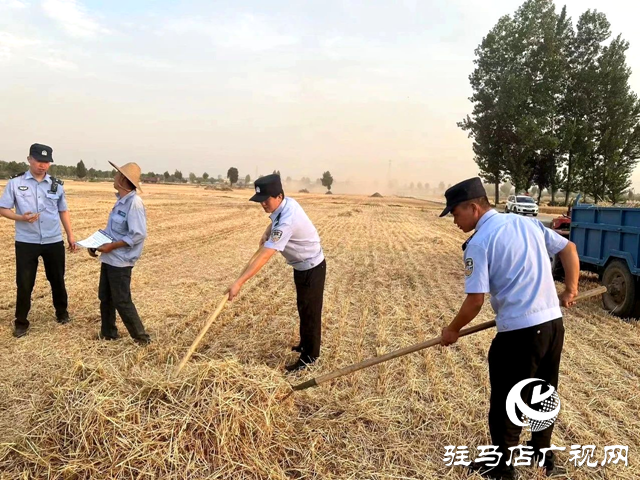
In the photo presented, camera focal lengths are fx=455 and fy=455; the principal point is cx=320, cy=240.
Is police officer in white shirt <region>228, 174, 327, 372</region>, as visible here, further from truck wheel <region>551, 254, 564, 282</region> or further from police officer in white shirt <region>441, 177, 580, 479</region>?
truck wheel <region>551, 254, 564, 282</region>

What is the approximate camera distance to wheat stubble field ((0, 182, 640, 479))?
2691 mm

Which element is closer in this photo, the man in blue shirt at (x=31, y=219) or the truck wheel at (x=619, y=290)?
the man in blue shirt at (x=31, y=219)

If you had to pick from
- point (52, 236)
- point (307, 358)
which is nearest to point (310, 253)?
point (307, 358)

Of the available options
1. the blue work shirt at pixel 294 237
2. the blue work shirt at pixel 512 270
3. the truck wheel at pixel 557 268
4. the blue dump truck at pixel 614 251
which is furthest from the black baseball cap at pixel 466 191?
the truck wheel at pixel 557 268

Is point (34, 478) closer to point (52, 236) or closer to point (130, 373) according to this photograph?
point (130, 373)

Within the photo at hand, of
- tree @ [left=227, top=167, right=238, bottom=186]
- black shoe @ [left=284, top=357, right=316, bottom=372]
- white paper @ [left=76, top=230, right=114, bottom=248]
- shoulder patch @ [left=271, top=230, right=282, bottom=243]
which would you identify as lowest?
black shoe @ [left=284, top=357, right=316, bottom=372]

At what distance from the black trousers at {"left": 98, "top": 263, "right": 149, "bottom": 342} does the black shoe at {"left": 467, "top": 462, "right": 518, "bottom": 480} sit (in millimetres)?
3464

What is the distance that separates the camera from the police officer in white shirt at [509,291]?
2.57m

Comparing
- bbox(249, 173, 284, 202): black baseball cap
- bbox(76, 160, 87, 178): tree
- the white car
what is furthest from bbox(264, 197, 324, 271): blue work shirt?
bbox(76, 160, 87, 178): tree

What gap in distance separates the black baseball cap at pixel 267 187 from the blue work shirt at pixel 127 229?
1.46m

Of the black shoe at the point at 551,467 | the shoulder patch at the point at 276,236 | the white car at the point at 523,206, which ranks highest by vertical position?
the white car at the point at 523,206

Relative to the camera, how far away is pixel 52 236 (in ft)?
17.1

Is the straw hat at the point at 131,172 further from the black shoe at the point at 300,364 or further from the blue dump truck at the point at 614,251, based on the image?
the blue dump truck at the point at 614,251

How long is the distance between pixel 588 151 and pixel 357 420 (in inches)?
1532
